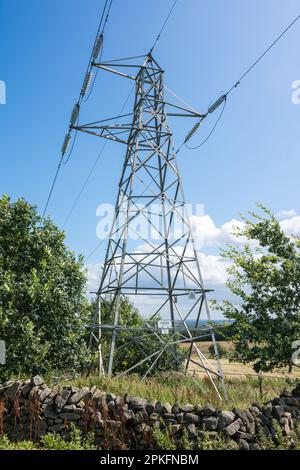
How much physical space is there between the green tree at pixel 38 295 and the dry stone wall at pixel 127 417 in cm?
116

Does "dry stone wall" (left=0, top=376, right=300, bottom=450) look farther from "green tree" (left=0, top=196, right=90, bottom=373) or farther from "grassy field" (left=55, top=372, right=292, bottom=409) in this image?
"green tree" (left=0, top=196, right=90, bottom=373)

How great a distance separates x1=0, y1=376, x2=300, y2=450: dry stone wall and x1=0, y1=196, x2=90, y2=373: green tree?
1.16 meters

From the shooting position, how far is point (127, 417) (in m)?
9.03

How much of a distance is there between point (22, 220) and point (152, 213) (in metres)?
4.38

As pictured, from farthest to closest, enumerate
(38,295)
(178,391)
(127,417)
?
(38,295) → (178,391) → (127,417)

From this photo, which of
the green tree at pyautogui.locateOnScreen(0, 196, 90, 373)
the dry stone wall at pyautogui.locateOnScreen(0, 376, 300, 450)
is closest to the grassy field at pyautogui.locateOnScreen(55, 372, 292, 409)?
the dry stone wall at pyautogui.locateOnScreen(0, 376, 300, 450)

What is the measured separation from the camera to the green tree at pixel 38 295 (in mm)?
10594

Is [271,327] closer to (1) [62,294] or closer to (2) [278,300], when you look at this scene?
(2) [278,300]

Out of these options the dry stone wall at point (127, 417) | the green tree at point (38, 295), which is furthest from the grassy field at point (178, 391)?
the green tree at point (38, 295)

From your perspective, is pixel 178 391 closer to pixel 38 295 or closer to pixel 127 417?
pixel 127 417

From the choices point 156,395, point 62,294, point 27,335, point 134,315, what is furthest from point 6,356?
point 134,315

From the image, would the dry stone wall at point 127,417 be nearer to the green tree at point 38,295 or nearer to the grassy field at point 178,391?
the grassy field at point 178,391

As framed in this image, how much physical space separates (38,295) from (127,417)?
4126 mm

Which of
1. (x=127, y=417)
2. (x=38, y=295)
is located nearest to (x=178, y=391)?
(x=127, y=417)
